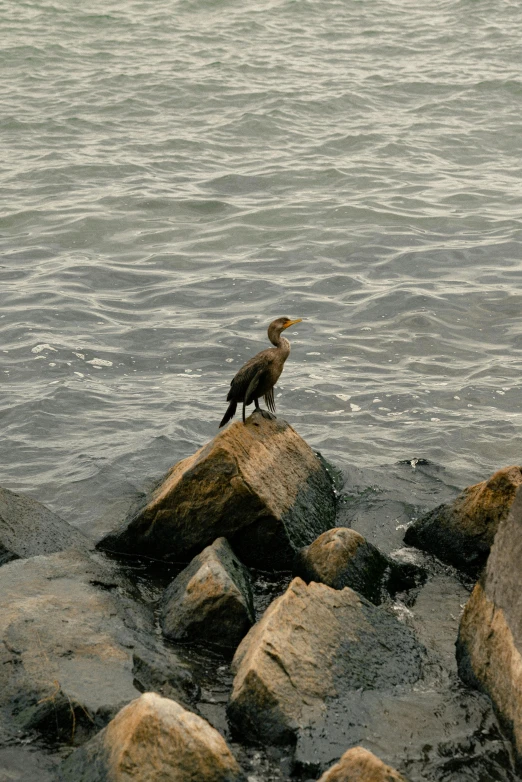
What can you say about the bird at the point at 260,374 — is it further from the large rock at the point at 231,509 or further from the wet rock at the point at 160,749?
the wet rock at the point at 160,749

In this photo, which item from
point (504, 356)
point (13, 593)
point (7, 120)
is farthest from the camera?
point (7, 120)

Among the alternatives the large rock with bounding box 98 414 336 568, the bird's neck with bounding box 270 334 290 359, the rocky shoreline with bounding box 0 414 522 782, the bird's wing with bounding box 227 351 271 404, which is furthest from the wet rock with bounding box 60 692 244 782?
the bird's neck with bounding box 270 334 290 359

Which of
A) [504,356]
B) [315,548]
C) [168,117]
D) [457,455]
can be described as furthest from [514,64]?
[315,548]

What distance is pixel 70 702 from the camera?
4.62 meters

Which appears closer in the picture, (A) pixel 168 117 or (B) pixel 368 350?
(B) pixel 368 350

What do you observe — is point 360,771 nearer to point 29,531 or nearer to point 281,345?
point 29,531

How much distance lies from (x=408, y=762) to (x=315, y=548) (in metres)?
1.63

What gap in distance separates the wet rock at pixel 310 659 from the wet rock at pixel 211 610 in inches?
8.8

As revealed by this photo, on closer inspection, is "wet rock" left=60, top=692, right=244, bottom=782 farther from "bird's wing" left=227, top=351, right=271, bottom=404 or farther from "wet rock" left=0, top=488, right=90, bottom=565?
"bird's wing" left=227, top=351, right=271, bottom=404

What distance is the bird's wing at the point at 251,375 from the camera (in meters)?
7.09

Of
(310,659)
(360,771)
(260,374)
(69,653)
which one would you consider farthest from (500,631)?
(260,374)

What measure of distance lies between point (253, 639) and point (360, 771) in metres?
1.24

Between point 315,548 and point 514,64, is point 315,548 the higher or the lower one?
the lower one

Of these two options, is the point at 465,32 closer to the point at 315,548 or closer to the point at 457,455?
the point at 457,455
